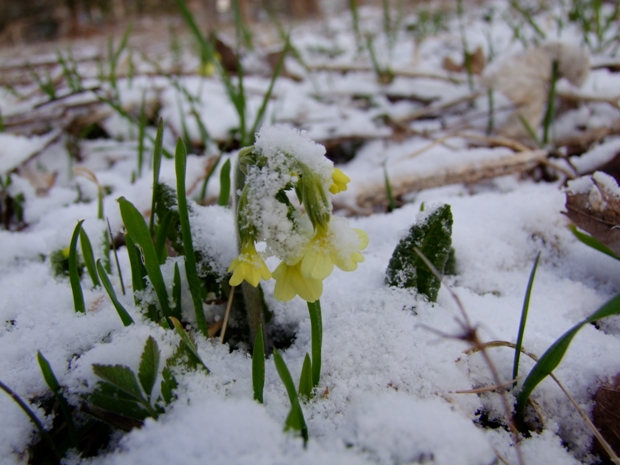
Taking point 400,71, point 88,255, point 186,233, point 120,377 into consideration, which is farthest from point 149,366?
point 400,71

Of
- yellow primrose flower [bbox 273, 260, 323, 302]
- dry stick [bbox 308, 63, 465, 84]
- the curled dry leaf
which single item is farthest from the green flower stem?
dry stick [bbox 308, 63, 465, 84]

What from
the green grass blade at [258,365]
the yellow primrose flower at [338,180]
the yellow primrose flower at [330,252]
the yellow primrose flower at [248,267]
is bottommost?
the green grass blade at [258,365]

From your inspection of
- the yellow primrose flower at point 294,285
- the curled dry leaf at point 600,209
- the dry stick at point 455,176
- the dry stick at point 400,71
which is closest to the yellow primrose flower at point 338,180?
the yellow primrose flower at point 294,285

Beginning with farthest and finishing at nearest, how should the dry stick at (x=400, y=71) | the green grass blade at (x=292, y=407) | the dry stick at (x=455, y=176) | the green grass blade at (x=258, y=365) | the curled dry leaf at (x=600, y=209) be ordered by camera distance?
1. the dry stick at (x=400, y=71)
2. the dry stick at (x=455, y=176)
3. the curled dry leaf at (x=600, y=209)
4. the green grass blade at (x=258, y=365)
5. the green grass blade at (x=292, y=407)

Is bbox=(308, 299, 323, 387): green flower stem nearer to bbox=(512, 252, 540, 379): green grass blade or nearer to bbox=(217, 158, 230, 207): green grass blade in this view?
bbox=(512, 252, 540, 379): green grass blade

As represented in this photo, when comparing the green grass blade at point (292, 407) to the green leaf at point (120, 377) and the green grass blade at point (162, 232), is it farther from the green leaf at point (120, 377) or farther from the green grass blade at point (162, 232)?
the green grass blade at point (162, 232)

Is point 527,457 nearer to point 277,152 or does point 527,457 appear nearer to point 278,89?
point 277,152

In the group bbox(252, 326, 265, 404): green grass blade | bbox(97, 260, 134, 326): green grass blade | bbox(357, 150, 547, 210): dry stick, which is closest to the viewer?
bbox(252, 326, 265, 404): green grass blade
